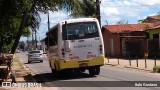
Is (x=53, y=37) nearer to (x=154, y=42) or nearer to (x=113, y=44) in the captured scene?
(x=154, y=42)

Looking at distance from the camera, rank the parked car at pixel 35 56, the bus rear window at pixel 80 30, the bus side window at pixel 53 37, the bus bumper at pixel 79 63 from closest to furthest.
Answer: the bus bumper at pixel 79 63, the bus rear window at pixel 80 30, the bus side window at pixel 53 37, the parked car at pixel 35 56

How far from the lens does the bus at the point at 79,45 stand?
20266mm

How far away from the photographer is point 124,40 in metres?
48.5

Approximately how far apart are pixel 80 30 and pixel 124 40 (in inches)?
1121

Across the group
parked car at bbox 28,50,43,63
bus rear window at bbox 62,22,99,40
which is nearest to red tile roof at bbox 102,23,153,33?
parked car at bbox 28,50,43,63

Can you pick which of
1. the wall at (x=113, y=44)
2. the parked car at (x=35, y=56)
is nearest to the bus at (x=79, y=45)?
the wall at (x=113, y=44)

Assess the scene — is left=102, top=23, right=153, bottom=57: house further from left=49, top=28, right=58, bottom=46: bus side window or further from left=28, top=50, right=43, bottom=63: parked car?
left=49, top=28, right=58, bottom=46: bus side window

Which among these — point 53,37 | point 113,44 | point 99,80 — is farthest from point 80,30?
point 113,44

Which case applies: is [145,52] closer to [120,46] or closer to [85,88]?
[120,46]

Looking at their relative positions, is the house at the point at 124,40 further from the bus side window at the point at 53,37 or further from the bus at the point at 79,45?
the bus at the point at 79,45

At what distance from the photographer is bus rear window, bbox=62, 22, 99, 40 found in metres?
20.5

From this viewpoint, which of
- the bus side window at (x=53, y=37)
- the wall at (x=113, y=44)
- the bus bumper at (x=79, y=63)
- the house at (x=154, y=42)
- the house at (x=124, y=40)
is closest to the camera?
the bus bumper at (x=79, y=63)

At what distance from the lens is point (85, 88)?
1535 centimetres

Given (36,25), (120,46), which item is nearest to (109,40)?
(120,46)
